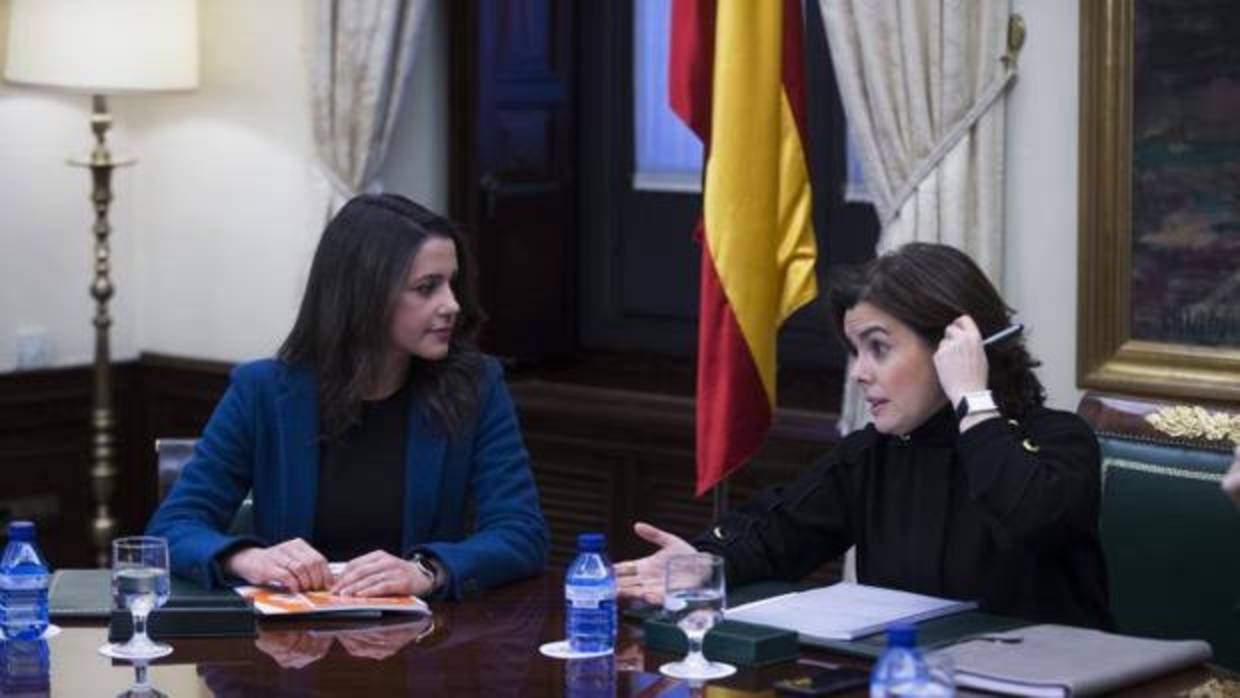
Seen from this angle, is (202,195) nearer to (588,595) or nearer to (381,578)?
(381,578)

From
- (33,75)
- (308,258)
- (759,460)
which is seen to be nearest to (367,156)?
(308,258)

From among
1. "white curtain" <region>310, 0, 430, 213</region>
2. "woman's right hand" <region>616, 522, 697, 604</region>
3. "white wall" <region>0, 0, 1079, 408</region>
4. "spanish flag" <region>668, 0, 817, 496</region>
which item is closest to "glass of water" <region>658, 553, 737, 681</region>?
"woman's right hand" <region>616, 522, 697, 604</region>

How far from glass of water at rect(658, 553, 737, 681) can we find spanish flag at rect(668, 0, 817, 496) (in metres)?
1.90

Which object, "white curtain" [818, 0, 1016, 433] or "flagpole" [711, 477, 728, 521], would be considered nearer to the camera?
"white curtain" [818, 0, 1016, 433]

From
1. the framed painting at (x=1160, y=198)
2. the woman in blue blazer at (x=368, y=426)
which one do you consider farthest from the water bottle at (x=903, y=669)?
the framed painting at (x=1160, y=198)

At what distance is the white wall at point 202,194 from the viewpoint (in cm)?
648

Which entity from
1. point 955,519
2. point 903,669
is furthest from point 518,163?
point 903,669

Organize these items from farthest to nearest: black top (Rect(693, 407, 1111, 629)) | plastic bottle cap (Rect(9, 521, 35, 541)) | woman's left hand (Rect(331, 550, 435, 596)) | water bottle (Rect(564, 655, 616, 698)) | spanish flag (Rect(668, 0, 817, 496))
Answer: spanish flag (Rect(668, 0, 817, 496)), woman's left hand (Rect(331, 550, 435, 596)), black top (Rect(693, 407, 1111, 629)), plastic bottle cap (Rect(9, 521, 35, 541)), water bottle (Rect(564, 655, 616, 698))

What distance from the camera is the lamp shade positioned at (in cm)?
612

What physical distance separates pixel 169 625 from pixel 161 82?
3.10 m

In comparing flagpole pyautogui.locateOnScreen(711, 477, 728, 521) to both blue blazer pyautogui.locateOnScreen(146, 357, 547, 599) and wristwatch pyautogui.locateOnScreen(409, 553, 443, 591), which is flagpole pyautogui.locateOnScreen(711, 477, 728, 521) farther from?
wristwatch pyautogui.locateOnScreen(409, 553, 443, 591)

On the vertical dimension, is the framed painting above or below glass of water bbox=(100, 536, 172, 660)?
above

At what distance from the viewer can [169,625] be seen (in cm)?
337

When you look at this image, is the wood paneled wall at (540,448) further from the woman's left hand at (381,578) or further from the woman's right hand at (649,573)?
the woman's left hand at (381,578)
